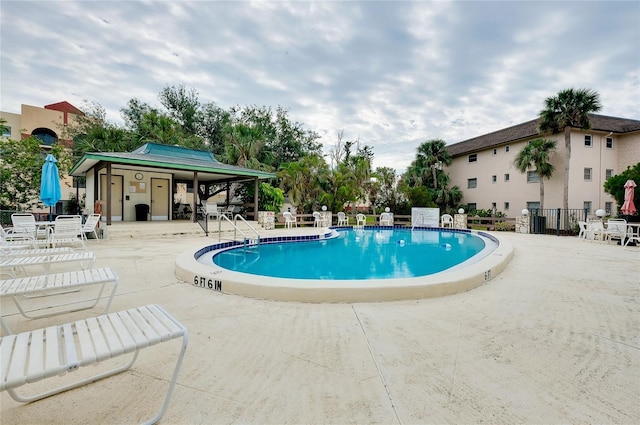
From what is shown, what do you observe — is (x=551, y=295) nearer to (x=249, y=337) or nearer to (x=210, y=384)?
(x=249, y=337)

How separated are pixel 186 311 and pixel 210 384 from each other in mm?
1630

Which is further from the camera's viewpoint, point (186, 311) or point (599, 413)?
point (186, 311)

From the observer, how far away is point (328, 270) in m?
7.22

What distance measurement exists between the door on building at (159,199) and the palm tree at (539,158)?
72.7ft

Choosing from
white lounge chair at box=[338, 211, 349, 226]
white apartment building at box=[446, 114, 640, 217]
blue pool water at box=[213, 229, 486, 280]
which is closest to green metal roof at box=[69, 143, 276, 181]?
white lounge chair at box=[338, 211, 349, 226]

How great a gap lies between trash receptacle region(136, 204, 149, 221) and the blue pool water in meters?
8.18

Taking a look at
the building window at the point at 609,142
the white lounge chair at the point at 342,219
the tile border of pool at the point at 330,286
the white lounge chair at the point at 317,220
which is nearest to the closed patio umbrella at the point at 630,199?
the building window at the point at 609,142

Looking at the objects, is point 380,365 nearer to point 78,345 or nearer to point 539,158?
point 78,345

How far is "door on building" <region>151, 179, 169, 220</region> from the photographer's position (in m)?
15.9

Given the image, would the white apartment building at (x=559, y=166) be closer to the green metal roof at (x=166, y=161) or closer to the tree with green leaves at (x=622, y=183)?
the tree with green leaves at (x=622, y=183)

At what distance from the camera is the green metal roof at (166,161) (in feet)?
37.6

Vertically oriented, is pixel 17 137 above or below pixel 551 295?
above

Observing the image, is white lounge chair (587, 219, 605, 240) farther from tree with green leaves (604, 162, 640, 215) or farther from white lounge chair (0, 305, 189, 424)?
white lounge chair (0, 305, 189, 424)

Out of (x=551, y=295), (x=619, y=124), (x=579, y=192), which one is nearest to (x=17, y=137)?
(x=551, y=295)
